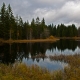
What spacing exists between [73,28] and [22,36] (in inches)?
2616

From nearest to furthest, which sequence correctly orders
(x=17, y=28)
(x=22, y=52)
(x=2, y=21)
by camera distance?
Answer: (x=22, y=52) < (x=2, y=21) < (x=17, y=28)

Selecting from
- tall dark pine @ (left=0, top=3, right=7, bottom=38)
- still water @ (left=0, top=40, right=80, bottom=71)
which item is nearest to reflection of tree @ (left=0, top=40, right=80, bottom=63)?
still water @ (left=0, top=40, right=80, bottom=71)

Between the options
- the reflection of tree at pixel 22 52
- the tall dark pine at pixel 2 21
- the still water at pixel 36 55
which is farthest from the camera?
the tall dark pine at pixel 2 21

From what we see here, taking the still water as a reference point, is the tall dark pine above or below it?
above

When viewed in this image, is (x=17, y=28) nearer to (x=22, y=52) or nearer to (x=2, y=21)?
(x=2, y=21)

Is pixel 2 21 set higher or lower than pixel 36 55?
higher

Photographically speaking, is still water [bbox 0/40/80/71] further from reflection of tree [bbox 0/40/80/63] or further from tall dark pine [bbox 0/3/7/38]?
tall dark pine [bbox 0/3/7/38]

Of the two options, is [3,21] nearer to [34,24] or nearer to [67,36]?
[34,24]

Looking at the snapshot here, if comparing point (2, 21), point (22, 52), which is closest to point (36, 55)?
point (22, 52)

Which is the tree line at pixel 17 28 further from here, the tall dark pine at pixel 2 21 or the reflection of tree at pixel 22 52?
the reflection of tree at pixel 22 52

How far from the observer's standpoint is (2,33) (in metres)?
70.6

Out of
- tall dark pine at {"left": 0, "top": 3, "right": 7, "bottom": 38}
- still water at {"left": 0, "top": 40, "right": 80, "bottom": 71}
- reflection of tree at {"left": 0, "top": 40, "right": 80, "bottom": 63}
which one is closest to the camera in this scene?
still water at {"left": 0, "top": 40, "right": 80, "bottom": 71}

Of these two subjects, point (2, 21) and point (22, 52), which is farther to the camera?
point (2, 21)

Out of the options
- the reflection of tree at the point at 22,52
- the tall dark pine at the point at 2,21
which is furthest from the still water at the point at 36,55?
the tall dark pine at the point at 2,21
